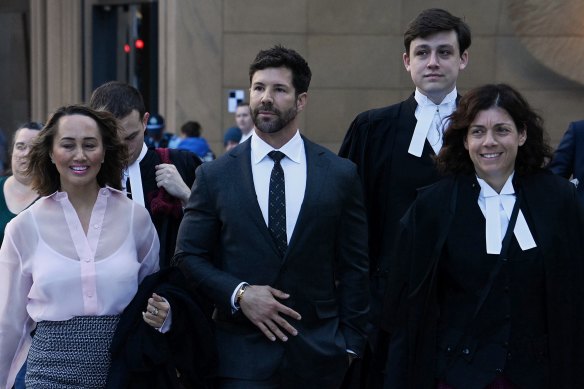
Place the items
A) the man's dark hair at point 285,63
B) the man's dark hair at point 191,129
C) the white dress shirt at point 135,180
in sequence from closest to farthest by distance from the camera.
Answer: the man's dark hair at point 285,63
the white dress shirt at point 135,180
the man's dark hair at point 191,129

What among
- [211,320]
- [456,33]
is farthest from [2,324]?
[456,33]

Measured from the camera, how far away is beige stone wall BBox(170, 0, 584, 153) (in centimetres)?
1389

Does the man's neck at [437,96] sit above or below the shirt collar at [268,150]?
above

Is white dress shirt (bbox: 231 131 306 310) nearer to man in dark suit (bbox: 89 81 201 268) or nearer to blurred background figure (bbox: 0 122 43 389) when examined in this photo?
man in dark suit (bbox: 89 81 201 268)

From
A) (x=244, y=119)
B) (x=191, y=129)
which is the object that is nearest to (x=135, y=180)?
(x=244, y=119)

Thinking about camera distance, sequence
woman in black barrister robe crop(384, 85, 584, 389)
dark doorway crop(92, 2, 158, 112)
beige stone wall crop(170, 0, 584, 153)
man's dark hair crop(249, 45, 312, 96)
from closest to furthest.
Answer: woman in black barrister robe crop(384, 85, 584, 389) < man's dark hair crop(249, 45, 312, 96) < beige stone wall crop(170, 0, 584, 153) < dark doorway crop(92, 2, 158, 112)

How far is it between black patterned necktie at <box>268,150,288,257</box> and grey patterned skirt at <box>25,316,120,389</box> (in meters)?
0.86

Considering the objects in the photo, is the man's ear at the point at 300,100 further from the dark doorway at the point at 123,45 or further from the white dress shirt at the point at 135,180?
the dark doorway at the point at 123,45

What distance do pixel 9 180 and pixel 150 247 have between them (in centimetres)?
231

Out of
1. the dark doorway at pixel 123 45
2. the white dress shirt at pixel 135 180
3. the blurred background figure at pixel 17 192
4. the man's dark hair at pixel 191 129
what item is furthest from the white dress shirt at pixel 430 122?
the dark doorway at pixel 123 45

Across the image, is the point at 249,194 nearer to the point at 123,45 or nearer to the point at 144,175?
the point at 144,175

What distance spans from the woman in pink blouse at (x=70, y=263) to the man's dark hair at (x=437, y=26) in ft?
6.03

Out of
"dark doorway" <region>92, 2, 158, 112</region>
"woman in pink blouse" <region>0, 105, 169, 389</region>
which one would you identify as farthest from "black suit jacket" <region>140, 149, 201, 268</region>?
"dark doorway" <region>92, 2, 158, 112</region>

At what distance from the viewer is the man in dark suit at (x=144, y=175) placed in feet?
17.8
